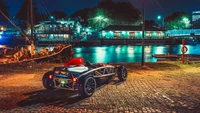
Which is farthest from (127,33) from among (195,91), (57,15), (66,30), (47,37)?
(195,91)

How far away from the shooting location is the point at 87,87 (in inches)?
360

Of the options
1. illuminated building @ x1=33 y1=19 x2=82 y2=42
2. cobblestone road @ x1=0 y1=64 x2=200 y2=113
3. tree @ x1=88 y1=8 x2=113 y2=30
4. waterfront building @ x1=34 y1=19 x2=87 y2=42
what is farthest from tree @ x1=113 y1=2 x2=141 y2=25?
cobblestone road @ x1=0 y1=64 x2=200 y2=113

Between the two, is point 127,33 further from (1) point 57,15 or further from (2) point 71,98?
(2) point 71,98

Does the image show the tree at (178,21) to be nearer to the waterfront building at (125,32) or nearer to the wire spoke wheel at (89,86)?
the waterfront building at (125,32)

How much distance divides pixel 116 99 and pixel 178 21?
457 ft

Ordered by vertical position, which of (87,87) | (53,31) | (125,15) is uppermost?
(125,15)

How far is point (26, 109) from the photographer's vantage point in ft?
25.3

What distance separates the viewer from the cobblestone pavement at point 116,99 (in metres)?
7.72

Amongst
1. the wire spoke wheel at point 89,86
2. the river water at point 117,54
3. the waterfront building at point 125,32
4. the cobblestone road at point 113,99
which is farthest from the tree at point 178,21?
the wire spoke wheel at point 89,86

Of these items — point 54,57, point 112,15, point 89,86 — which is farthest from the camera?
point 112,15

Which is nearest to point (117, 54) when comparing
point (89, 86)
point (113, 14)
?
point (89, 86)

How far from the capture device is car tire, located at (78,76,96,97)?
8.89 meters

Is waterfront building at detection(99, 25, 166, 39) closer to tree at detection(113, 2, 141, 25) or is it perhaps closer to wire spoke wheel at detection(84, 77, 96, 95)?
tree at detection(113, 2, 141, 25)

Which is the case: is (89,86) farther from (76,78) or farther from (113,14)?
(113,14)
